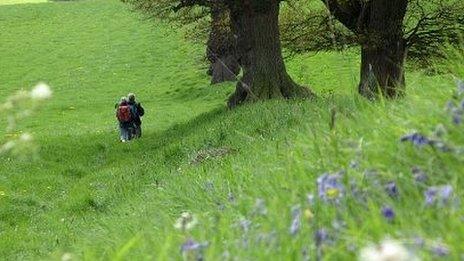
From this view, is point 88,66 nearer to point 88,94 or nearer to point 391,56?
point 88,94

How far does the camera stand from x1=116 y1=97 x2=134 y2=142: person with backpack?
2506 cm

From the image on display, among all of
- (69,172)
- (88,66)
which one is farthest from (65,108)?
(69,172)

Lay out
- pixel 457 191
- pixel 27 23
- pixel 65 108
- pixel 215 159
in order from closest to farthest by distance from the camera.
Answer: pixel 457 191, pixel 215 159, pixel 65 108, pixel 27 23

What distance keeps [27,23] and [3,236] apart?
5769 centimetres

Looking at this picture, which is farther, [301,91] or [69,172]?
[301,91]

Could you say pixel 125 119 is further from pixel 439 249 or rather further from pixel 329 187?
pixel 439 249

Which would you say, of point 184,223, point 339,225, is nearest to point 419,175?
point 339,225

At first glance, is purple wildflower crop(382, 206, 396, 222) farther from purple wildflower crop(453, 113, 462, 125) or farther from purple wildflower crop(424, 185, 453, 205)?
purple wildflower crop(453, 113, 462, 125)

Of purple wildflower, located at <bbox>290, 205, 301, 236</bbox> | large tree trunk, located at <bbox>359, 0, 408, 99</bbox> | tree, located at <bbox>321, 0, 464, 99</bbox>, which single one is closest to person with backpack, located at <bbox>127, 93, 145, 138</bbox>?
tree, located at <bbox>321, 0, 464, 99</bbox>

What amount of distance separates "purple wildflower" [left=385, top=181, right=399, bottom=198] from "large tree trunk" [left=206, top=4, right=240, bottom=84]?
21.6m

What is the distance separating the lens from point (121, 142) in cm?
2514

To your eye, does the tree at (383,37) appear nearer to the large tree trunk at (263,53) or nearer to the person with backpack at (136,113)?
the large tree trunk at (263,53)

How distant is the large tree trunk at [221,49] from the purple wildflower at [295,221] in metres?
21.7

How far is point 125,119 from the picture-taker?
987 inches
